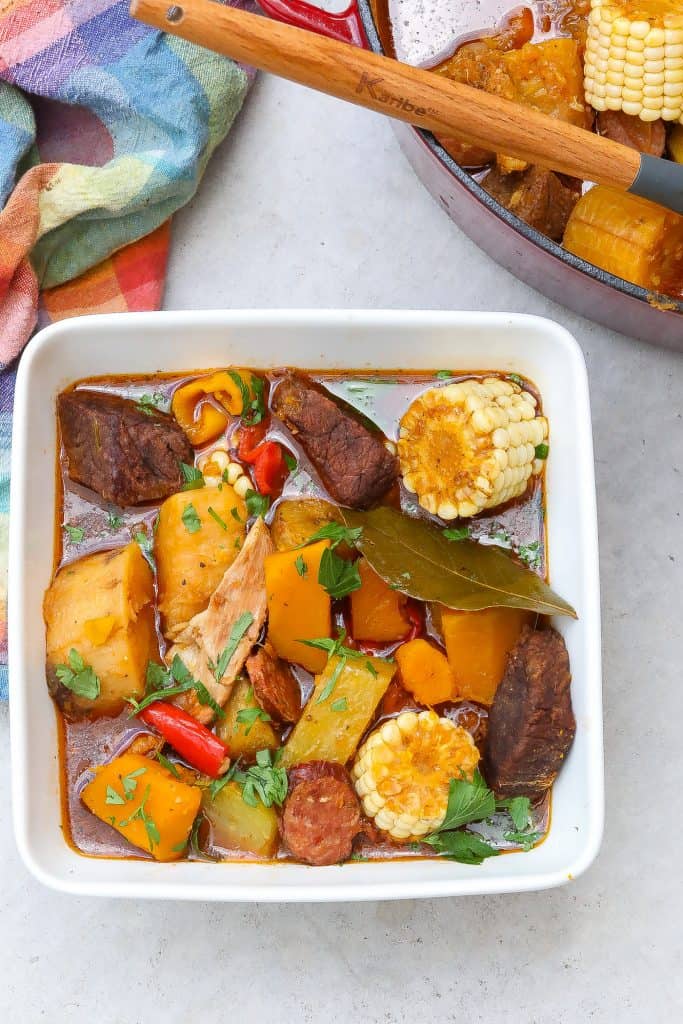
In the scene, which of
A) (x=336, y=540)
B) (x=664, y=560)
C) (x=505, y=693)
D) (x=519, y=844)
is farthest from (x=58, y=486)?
(x=664, y=560)

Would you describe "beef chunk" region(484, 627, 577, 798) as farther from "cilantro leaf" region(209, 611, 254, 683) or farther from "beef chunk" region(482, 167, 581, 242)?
"beef chunk" region(482, 167, 581, 242)

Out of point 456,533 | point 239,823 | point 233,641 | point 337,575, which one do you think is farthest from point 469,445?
point 239,823

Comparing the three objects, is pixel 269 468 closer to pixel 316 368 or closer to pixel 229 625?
pixel 316 368

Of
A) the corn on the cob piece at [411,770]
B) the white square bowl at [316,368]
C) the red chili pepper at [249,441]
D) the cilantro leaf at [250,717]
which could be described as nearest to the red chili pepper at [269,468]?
the red chili pepper at [249,441]

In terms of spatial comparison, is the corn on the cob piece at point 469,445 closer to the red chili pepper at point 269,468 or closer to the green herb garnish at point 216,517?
the red chili pepper at point 269,468

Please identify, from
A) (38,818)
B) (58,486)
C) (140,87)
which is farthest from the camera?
(140,87)

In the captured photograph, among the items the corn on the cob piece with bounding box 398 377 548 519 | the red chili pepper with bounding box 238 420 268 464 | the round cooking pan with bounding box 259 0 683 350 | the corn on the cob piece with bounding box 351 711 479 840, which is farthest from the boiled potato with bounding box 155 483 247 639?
the round cooking pan with bounding box 259 0 683 350

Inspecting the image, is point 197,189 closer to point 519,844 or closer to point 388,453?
point 388,453

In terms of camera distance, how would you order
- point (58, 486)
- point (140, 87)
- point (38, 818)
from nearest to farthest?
point (38, 818) → point (58, 486) → point (140, 87)
